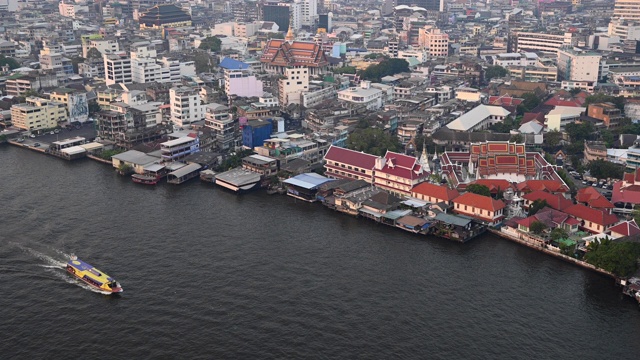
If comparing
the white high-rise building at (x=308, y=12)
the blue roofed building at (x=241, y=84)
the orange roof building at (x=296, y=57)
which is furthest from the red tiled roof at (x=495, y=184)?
the white high-rise building at (x=308, y=12)

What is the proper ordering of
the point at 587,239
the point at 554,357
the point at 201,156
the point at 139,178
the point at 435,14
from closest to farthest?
the point at 554,357
the point at 587,239
the point at 139,178
the point at 201,156
the point at 435,14

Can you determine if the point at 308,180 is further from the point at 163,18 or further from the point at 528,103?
the point at 163,18

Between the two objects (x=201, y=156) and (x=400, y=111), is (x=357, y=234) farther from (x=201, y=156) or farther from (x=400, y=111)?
(x=400, y=111)

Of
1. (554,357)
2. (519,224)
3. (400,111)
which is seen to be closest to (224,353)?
(554,357)

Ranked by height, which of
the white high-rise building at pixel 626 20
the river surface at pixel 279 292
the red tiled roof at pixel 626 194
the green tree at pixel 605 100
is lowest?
the river surface at pixel 279 292

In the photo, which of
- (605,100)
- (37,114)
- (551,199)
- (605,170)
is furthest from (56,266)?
(605,100)

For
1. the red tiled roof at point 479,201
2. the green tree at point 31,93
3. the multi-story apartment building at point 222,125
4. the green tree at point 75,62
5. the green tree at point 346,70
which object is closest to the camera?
the red tiled roof at point 479,201

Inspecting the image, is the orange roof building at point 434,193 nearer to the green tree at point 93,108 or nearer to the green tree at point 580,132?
the green tree at point 580,132
